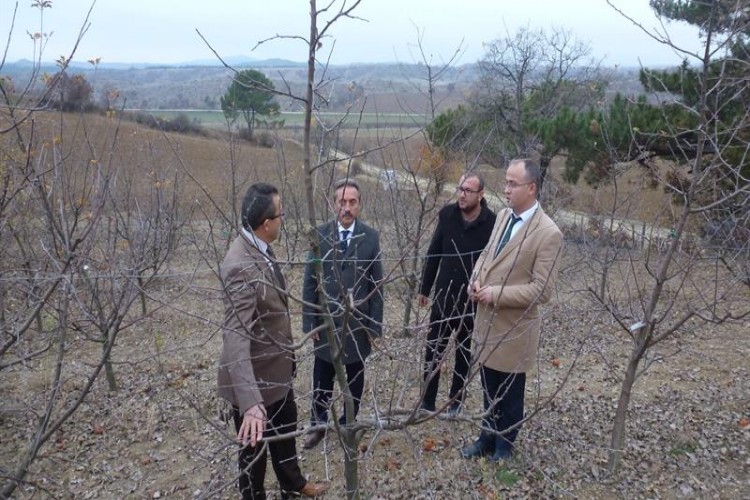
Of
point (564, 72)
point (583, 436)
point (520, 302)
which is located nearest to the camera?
point (520, 302)

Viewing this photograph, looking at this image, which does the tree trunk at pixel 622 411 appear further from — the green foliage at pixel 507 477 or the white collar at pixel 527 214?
the white collar at pixel 527 214

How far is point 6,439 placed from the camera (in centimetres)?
452

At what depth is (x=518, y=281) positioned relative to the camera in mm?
3373

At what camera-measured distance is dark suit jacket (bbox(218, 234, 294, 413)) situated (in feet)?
7.35

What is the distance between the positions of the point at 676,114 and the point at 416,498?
8.27 metres

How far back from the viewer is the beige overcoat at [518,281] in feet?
10.5

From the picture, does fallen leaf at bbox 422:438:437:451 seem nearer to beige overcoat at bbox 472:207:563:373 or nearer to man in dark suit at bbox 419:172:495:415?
man in dark suit at bbox 419:172:495:415

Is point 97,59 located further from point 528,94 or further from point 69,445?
point 528,94

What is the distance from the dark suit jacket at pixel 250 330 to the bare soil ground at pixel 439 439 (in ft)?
0.63

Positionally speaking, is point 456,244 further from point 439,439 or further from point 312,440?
point 312,440

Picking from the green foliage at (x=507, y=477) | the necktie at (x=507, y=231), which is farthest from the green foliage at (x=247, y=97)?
the green foliage at (x=507, y=477)

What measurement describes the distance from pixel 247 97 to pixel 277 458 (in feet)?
15.1

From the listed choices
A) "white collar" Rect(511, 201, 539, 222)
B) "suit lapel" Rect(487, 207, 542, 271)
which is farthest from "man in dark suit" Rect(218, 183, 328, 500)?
"white collar" Rect(511, 201, 539, 222)

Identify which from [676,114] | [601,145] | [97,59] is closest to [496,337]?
[97,59]
